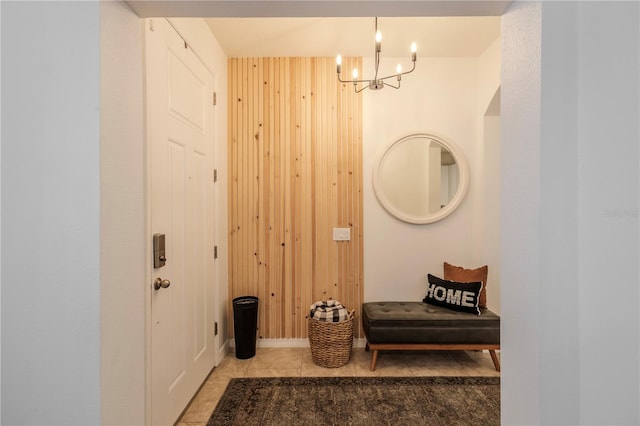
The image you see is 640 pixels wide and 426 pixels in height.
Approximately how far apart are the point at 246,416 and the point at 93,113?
6.28ft

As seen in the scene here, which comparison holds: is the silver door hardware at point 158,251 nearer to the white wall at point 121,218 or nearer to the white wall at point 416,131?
the white wall at point 121,218

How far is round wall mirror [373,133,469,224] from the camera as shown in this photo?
3.06m

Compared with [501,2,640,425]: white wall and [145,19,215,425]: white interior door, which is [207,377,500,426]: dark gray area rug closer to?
[145,19,215,425]: white interior door

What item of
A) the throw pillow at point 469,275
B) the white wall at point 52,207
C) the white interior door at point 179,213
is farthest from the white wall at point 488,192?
the white wall at point 52,207

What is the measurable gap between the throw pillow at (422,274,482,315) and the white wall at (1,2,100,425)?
2.56m

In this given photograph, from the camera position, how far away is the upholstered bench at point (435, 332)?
2561 mm

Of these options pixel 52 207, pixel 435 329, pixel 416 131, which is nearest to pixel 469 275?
pixel 435 329

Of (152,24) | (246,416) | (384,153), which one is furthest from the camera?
(384,153)

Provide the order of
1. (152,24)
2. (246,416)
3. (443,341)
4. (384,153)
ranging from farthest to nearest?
(384,153) < (443,341) < (246,416) < (152,24)

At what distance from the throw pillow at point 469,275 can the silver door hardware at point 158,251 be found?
242cm

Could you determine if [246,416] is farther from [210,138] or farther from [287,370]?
[210,138]

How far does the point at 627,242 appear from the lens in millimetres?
961

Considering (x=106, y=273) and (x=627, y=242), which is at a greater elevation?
(x=627, y=242)

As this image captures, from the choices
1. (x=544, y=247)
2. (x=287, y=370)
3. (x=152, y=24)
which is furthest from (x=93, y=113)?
(x=287, y=370)
